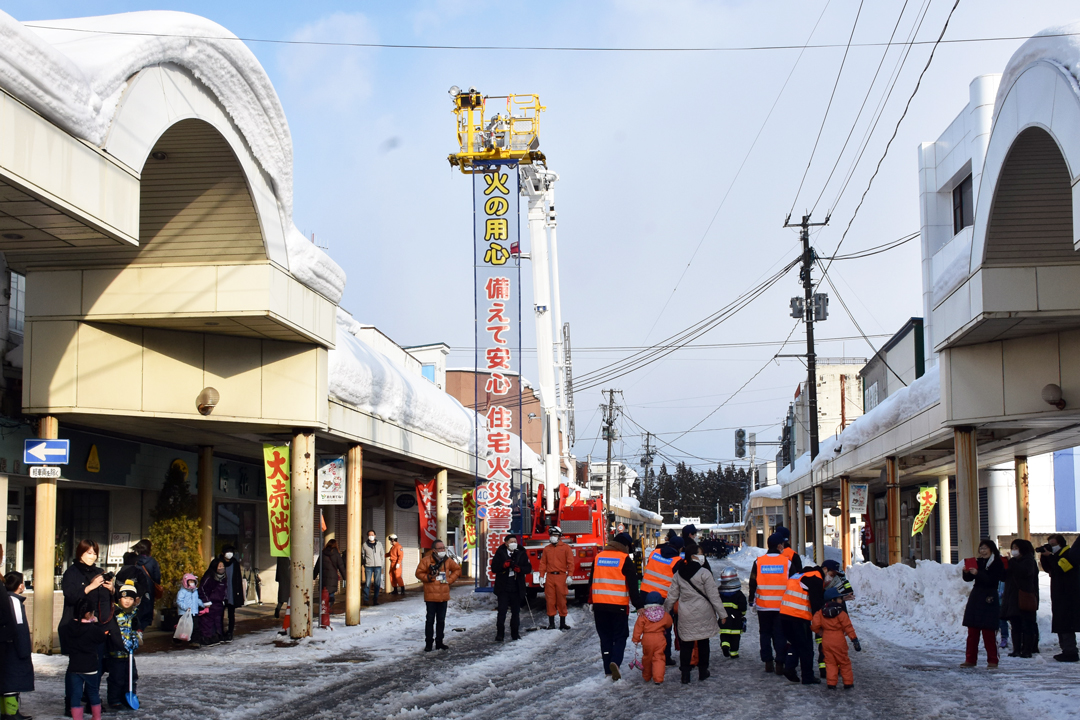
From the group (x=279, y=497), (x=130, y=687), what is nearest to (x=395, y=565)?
(x=279, y=497)

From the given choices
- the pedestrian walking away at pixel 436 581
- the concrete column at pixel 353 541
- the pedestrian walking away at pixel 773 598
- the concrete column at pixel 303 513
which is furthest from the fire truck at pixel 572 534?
the pedestrian walking away at pixel 773 598

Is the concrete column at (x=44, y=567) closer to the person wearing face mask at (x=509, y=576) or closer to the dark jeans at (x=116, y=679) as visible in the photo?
the dark jeans at (x=116, y=679)

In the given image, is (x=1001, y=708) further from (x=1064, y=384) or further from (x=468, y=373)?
(x=468, y=373)

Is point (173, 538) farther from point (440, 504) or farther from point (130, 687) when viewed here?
point (440, 504)

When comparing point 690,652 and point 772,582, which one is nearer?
point 690,652

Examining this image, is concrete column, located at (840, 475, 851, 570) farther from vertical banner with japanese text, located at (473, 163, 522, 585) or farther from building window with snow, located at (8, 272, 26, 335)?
building window with snow, located at (8, 272, 26, 335)

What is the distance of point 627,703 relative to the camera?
32.8ft

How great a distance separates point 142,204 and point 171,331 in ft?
7.80

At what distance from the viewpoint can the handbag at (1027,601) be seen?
12641mm

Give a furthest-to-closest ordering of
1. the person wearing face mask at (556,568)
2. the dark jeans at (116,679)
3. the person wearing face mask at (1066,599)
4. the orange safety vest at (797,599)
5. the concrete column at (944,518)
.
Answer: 1. the concrete column at (944,518)
2. the person wearing face mask at (556,568)
3. the person wearing face mask at (1066,599)
4. the orange safety vest at (797,599)
5. the dark jeans at (116,679)

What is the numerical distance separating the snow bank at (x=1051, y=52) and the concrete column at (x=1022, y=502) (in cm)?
1365

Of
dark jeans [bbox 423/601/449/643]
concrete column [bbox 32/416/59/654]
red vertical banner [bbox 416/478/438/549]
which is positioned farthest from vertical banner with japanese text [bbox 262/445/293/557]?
red vertical banner [bbox 416/478/438/549]

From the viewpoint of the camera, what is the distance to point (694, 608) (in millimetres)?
11117

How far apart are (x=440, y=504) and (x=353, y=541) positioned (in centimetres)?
771
